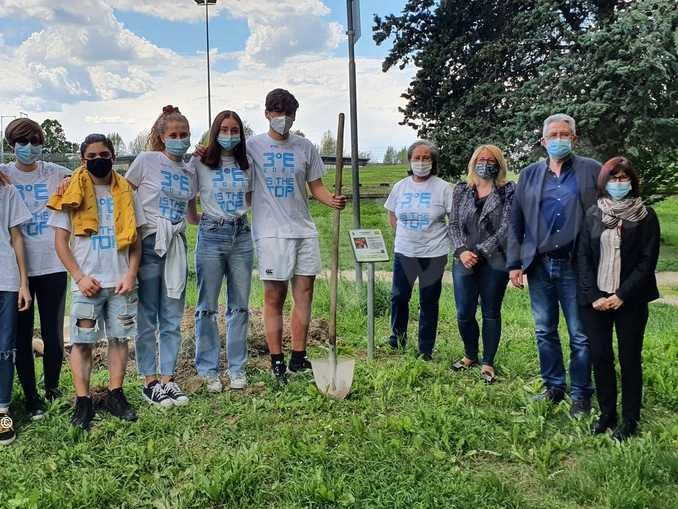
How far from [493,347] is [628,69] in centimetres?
745

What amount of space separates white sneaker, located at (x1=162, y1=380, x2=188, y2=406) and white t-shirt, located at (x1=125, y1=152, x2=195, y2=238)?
1.00 meters

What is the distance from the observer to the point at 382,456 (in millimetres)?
3232

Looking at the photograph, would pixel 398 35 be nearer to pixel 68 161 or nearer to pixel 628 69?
pixel 628 69

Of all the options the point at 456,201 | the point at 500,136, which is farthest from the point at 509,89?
the point at 456,201

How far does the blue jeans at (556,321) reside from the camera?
3717 mm

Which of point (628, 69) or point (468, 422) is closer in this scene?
point (468, 422)

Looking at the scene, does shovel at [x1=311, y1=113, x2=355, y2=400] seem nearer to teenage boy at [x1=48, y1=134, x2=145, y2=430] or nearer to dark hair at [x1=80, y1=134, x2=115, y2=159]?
teenage boy at [x1=48, y1=134, x2=145, y2=430]

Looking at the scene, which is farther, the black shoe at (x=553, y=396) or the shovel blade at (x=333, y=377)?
the shovel blade at (x=333, y=377)

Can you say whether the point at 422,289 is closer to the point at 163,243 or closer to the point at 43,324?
the point at 163,243

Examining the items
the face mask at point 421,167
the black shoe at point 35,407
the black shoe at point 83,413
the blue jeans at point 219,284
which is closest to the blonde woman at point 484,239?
the face mask at point 421,167

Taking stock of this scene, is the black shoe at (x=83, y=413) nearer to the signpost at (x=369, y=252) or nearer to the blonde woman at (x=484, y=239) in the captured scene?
the signpost at (x=369, y=252)

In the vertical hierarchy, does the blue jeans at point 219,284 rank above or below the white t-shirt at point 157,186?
below

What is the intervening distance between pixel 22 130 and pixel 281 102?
1.58 m

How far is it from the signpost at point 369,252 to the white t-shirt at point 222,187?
3.63 ft
